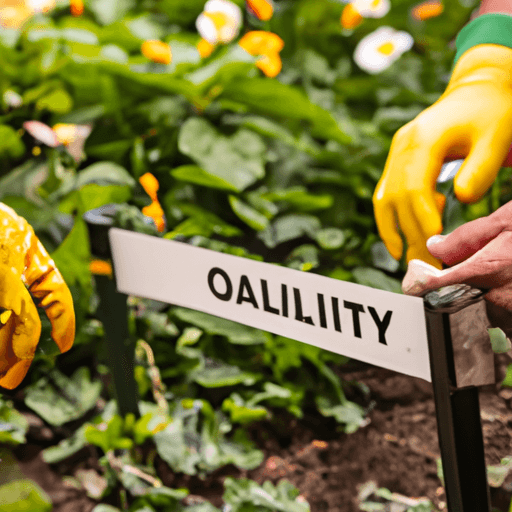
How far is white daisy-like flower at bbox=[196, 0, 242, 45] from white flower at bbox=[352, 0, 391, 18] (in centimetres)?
29

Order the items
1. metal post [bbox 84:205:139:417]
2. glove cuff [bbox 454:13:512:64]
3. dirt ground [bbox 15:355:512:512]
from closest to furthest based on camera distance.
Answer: glove cuff [bbox 454:13:512:64] → metal post [bbox 84:205:139:417] → dirt ground [bbox 15:355:512:512]

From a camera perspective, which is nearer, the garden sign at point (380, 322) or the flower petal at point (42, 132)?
the garden sign at point (380, 322)

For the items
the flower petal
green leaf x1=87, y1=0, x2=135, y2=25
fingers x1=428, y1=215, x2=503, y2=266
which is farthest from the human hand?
green leaf x1=87, y1=0, x2=135, y2=25

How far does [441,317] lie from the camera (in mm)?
376

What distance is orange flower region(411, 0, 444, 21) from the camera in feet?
4.13

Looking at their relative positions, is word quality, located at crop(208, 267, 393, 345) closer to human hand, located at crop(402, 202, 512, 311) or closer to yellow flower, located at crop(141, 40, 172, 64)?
human hand, located at crop(402, 202, 512, 311)

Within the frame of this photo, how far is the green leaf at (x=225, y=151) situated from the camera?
0.95 m

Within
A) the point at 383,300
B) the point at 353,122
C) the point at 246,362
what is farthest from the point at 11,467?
the point at 353,122

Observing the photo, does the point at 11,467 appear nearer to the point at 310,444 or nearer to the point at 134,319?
the point at 134,319

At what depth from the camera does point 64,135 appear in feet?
3.14

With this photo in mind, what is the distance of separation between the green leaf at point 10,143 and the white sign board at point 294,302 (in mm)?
456

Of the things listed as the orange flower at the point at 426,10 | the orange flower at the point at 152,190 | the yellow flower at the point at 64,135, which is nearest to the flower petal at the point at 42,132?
the yellow flower at the point at 64,135

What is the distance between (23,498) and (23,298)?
375 mm

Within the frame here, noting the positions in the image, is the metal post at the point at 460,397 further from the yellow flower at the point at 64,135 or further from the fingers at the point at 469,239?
the yellow flower at the point at 64,135
